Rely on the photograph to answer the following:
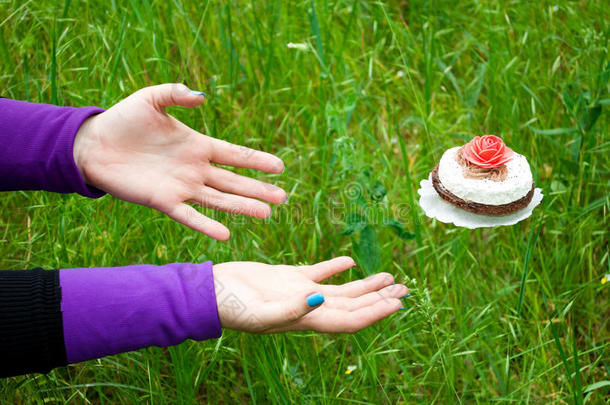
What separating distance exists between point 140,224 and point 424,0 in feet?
6.30

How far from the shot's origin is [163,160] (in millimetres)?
2021

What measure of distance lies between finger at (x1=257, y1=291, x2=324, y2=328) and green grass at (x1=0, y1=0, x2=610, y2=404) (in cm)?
23

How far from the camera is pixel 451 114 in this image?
2779 mm

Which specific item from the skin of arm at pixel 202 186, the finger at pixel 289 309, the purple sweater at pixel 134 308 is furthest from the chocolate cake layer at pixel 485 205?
the purple sweater at pixel 134 308

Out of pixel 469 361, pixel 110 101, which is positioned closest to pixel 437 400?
pixel 469 361

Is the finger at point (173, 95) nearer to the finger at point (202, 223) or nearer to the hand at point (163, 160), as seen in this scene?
the hand at point (163, 160)

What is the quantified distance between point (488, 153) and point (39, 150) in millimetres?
1583

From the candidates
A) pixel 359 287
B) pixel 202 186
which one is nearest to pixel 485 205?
pixel 359 287

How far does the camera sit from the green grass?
1955mm

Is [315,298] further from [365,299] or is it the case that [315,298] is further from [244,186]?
[244,186]

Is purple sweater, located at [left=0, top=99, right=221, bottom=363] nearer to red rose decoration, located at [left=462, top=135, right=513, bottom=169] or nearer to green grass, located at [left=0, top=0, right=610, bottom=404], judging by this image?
green grass, located at [left=0, top=0, right=610, bottom=404]

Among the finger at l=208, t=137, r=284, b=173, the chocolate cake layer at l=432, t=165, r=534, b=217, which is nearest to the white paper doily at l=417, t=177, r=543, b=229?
the chocolate cake layer at l=432, t=165, r=534, b=217

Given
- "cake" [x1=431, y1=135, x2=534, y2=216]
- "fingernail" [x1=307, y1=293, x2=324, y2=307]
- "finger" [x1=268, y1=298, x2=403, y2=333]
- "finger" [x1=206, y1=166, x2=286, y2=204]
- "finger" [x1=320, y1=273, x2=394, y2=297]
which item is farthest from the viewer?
"cake" [x1=431, y1=135, x2=534, y2=216]

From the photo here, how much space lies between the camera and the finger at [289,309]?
5.11 feet
